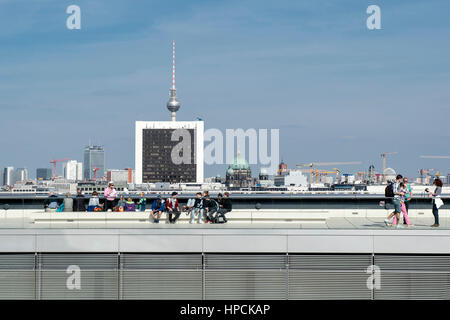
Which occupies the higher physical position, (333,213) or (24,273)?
(333,213)

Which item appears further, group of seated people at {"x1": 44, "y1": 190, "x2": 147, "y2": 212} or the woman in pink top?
the woman in pink top

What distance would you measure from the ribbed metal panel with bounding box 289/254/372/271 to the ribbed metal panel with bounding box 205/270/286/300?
48 cm

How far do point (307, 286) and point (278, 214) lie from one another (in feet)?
12.4

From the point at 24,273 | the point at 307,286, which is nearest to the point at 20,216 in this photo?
the point at 24,273

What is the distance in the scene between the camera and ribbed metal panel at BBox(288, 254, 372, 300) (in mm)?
17188

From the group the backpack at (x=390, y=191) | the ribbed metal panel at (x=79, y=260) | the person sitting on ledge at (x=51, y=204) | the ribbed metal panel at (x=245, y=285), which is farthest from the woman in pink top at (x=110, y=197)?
the backpack at (x=390, y=191)

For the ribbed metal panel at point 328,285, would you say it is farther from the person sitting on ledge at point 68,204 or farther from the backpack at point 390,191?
the person sitting on ledge at point 68,204

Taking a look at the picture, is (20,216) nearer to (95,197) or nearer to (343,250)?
(95,197)

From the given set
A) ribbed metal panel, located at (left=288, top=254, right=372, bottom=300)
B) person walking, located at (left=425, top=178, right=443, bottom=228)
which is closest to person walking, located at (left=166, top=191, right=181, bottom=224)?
ribbed metal panel, located at (left=288, top=254, right=372, bottom=300)

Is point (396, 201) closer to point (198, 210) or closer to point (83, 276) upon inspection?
point (198, 210)

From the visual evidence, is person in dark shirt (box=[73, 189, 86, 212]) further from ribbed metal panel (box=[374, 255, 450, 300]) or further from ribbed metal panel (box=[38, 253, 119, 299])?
ribbed metal panel (box=[374, 255, 450, 300])
